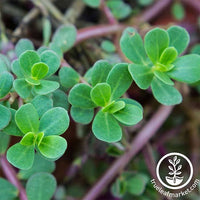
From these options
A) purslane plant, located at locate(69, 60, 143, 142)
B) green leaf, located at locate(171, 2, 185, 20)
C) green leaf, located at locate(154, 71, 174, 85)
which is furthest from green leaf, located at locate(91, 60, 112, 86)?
green leaf, located at locate(171, 2, 185, 20)

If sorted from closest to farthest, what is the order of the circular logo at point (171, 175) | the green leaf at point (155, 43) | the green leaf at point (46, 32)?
1. the green leaf at point (155, 43)
2. the circular logo at point (171, 175)
3. the green leaf at point (46, 32)

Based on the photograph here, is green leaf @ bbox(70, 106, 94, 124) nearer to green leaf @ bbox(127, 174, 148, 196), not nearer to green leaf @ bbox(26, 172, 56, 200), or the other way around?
green leaf @ bbox(26, 172, 56, 200)

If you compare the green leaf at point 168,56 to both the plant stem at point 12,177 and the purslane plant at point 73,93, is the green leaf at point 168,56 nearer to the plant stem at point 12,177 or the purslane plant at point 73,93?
the purslane plant at point 73,93

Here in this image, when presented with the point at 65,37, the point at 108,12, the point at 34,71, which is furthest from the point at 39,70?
the point at 108,12

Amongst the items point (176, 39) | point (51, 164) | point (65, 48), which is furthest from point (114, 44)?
point (51, 164)

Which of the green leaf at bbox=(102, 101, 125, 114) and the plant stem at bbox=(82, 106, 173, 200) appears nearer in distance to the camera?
the green leaf at bbox=(102, 101, 125, 114)

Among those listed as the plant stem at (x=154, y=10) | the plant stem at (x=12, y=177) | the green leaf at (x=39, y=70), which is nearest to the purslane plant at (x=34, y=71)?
the green leaf at (x=39, y=70)

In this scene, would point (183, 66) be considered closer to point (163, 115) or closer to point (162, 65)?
point (162, 65)
